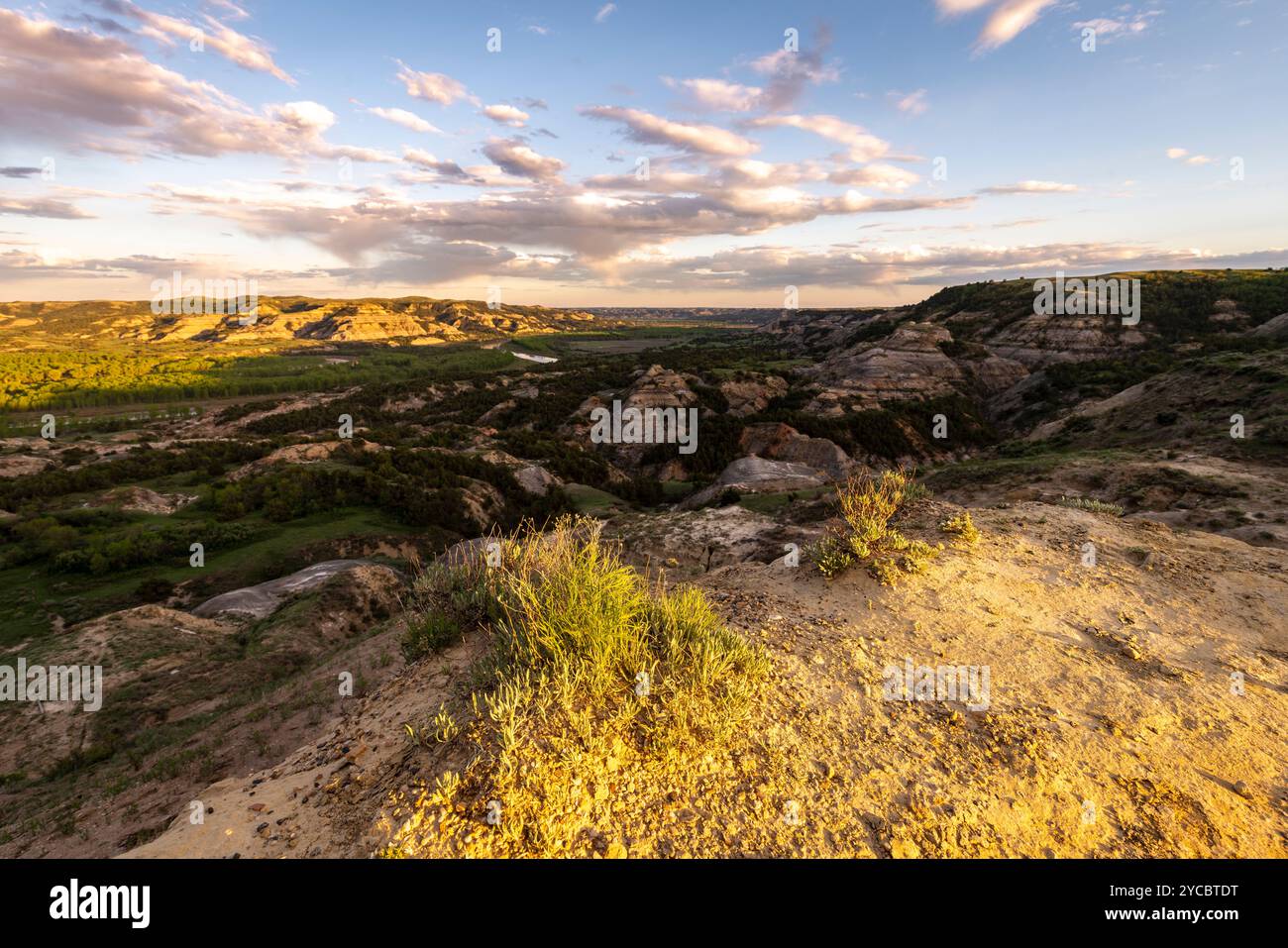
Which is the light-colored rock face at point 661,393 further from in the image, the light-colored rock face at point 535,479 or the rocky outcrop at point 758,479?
the light-colored rock face at point 535,479

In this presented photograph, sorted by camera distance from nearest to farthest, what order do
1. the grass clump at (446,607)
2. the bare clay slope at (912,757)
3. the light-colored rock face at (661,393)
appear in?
the bare clay slope at (912,757)
the grass clump at (446,607)
the light-colored rock face at (661,393)

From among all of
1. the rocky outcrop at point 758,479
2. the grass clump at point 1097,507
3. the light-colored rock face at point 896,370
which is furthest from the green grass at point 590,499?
the light-colored rock face at point 896,370

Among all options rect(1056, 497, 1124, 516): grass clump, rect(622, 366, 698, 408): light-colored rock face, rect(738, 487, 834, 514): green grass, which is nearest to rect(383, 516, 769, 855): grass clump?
rect(1056, 497, 1124, 516): grass clump

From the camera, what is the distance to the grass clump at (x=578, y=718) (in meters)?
3.61

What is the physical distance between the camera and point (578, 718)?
4324 millimetres

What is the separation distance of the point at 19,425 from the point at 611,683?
113 meters

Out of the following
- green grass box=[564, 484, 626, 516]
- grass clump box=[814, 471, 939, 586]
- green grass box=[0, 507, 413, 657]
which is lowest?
green grass box=[0, 507, 413, 657]

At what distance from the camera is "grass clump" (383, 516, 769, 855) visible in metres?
3.61

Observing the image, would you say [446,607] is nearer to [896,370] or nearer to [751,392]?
[751,392]

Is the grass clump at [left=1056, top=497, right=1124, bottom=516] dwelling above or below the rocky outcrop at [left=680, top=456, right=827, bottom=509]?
above

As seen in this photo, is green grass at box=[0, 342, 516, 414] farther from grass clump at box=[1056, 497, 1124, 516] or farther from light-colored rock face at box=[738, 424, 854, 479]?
grass clump at box=[1056, 497, 1124, 516]

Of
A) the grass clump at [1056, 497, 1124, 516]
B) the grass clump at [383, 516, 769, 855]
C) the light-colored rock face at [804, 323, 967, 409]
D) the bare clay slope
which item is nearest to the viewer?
the grass clump at [383, 516, 769, 855]

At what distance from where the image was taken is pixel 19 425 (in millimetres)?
72562

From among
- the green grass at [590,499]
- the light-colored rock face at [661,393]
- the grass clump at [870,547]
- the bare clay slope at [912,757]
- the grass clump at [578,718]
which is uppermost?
the light-colored rock face at [661,393]
